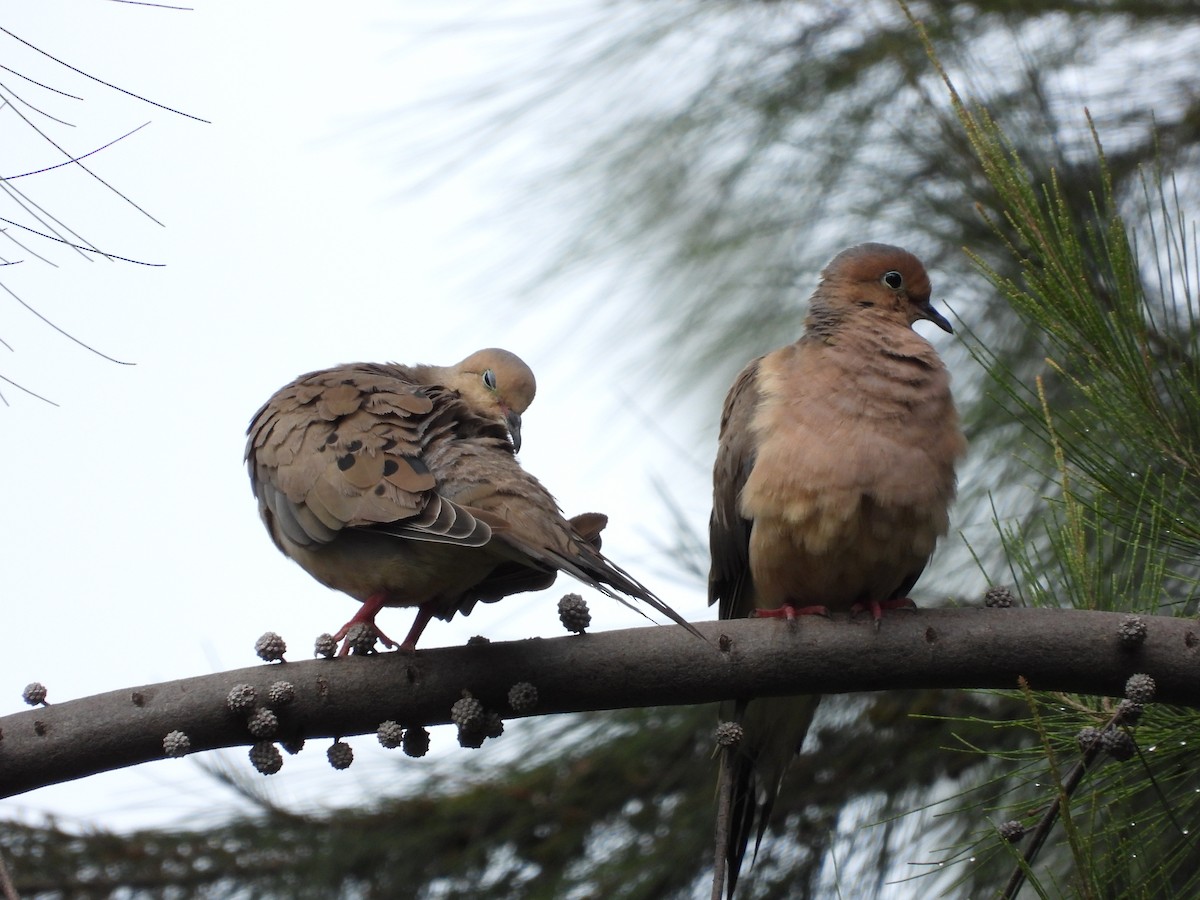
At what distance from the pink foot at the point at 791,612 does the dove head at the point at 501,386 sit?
2.54ft

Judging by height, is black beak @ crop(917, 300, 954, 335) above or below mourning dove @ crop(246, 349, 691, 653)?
above

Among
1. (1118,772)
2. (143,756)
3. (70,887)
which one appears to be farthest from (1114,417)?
(70,887)

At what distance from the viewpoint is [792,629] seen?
210 cm

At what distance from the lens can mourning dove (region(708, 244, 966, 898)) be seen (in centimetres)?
258

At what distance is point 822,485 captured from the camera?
2580 mm

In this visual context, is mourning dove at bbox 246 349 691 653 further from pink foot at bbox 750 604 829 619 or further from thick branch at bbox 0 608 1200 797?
pink foot at bbox 750 604 829 619

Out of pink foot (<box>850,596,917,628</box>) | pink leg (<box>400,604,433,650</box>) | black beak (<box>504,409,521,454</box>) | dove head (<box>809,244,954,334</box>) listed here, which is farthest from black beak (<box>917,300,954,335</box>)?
→ pink leg (<box>400,604,433,650</box>)

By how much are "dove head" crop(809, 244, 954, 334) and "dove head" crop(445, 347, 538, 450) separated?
0.67 meters

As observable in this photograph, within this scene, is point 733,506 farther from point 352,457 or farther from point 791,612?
point 352,457

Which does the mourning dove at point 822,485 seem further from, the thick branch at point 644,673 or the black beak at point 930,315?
the thick branch at point 644,673

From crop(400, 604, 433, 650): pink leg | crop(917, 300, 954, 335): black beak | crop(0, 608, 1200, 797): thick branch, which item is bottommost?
crop(0, 608, 1200, 797): thick branch

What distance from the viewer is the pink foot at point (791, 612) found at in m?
2.52

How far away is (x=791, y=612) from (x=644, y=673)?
0.58 m

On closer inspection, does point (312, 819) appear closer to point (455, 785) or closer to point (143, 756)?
point (455, 785)
